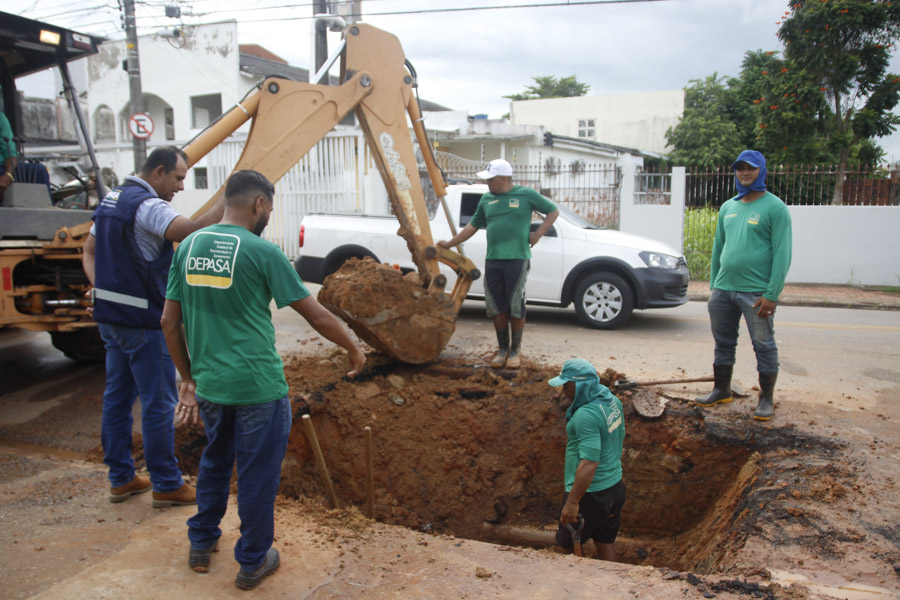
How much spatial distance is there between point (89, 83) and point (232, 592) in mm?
28994

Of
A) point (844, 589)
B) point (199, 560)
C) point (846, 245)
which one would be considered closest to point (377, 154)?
point (199, 560)

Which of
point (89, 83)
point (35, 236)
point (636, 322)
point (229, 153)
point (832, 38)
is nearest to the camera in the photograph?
point (35, 236)

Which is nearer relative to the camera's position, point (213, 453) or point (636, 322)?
point (213, 453)

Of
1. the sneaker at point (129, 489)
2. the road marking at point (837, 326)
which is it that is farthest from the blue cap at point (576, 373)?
the road marking at point (837, 326)

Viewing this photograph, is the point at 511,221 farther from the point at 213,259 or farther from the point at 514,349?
the point at 213,259

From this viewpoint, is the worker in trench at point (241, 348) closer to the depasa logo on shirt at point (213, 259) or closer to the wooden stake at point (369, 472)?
the depasa logo on shirt at point (213, 259)

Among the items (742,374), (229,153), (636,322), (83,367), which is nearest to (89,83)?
(229,153)

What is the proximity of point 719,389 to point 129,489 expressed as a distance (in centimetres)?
449

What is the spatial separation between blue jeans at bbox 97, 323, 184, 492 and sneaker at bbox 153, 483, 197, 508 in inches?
1.1

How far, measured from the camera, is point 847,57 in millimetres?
13445

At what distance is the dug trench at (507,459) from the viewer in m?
4.87

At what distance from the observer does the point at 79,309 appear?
562 centimetres

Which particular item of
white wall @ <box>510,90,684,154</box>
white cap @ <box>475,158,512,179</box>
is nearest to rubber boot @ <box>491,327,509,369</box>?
white cap @ <box>475,158,512,179</box>

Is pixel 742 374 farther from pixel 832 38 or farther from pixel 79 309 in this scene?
pixel 832 38
